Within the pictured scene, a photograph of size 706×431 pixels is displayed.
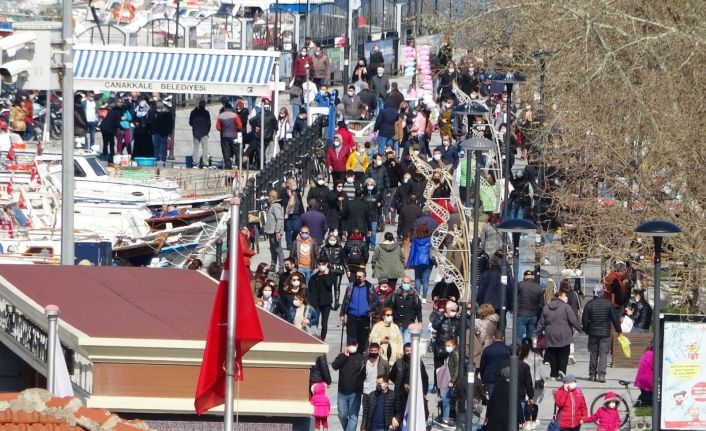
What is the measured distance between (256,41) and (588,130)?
27.7m

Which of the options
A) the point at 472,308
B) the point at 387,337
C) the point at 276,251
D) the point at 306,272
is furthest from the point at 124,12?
the point at 472,308

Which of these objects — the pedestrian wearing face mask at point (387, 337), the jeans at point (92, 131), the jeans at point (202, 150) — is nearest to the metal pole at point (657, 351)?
the pedestrian wearing face mask at point (387, 337)

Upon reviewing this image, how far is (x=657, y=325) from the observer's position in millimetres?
18562

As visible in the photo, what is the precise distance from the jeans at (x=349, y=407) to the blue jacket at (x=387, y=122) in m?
18.6

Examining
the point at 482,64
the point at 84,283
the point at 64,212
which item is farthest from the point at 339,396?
the point at 482,64

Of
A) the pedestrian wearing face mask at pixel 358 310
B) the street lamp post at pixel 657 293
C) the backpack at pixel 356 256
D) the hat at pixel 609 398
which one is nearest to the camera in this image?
the street lamp post at pixel 657 293

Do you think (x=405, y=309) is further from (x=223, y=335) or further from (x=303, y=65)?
(x=303, y=65)

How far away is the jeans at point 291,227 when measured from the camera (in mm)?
33094

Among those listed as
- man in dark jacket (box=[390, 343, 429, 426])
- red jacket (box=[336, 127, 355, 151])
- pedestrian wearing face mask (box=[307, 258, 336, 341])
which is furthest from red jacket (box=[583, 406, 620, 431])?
red jacket (box=[336, 127, 355, 151])

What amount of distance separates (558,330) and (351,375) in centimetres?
427

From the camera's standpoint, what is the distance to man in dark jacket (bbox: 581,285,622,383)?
25.6 metres

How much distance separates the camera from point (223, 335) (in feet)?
38.1

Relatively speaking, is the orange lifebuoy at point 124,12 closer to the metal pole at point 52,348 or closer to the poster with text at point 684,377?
the poster with text at point 684,377

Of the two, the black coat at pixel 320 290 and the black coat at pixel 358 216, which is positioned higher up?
the black coat at pixel 358 216
